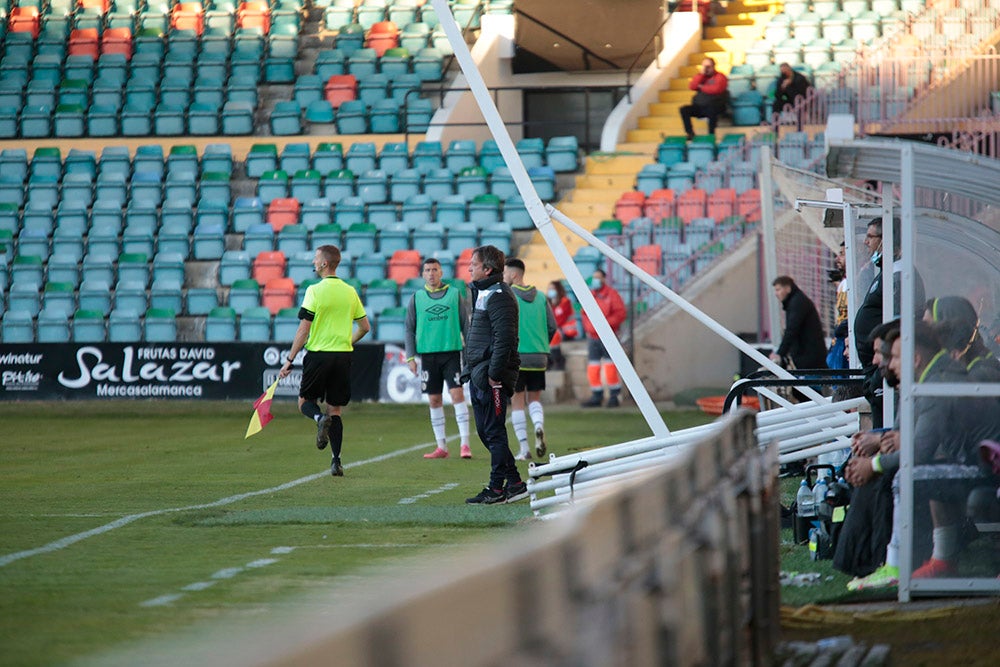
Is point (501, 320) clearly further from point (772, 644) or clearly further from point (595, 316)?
point (772, 644)

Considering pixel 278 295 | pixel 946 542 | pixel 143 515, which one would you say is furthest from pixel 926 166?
pixel 278 295

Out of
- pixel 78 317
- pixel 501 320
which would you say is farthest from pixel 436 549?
pixel 78 317

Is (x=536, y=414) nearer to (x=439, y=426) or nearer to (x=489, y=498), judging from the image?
(x=439, y=426)

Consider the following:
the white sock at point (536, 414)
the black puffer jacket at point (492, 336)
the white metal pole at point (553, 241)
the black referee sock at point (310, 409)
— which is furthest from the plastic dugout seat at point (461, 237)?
the black puffer jacket at point (492, 336)

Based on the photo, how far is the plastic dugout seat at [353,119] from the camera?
1087 inches

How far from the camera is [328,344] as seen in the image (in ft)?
40.8

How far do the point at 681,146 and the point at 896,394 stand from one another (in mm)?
17618

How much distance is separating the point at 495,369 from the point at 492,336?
0.41 meters

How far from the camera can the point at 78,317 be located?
74.8 ft

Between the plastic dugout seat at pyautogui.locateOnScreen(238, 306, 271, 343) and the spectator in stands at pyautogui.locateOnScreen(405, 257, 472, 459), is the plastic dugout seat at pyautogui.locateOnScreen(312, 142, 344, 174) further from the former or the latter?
the spectator in stands at pyautogui.locateOnScreen(405, 257, 472, 459)

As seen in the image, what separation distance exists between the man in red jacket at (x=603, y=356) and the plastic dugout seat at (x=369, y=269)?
3.94m

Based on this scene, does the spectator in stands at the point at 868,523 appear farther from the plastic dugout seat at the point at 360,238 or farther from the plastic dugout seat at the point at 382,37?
the plastic dugout seat at the point at 382,37

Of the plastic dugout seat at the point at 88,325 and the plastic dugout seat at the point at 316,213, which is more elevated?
the plastic dugout seat at the point at 316,213

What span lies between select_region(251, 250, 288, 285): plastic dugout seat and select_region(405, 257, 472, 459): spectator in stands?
10.3 m
